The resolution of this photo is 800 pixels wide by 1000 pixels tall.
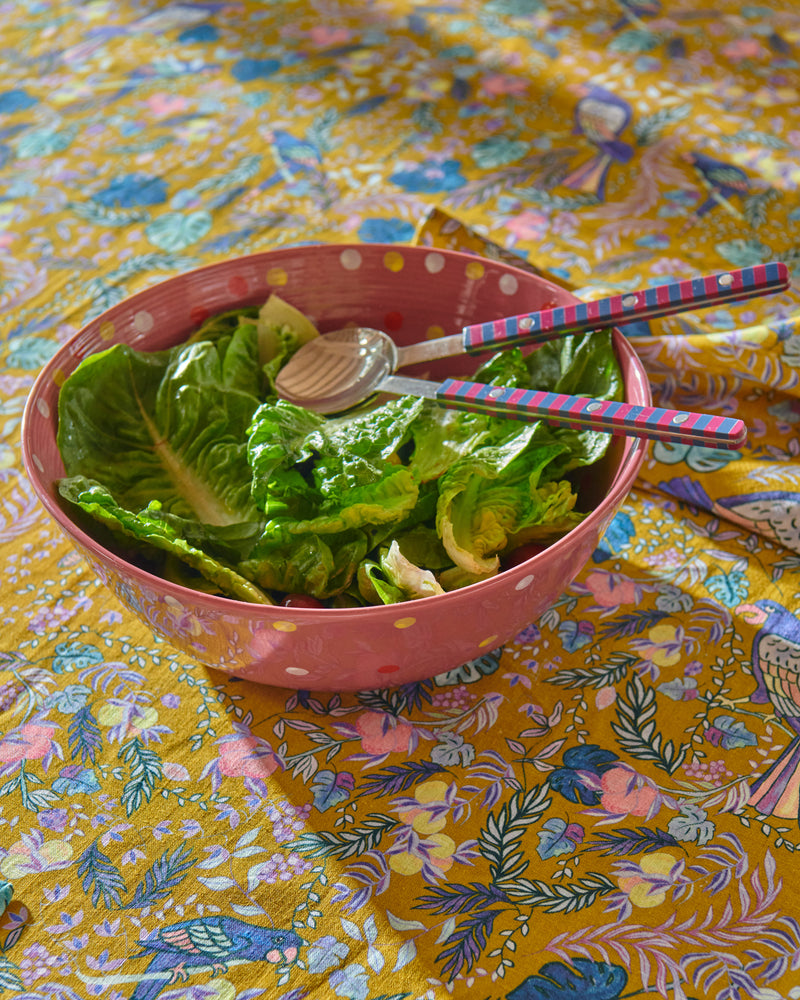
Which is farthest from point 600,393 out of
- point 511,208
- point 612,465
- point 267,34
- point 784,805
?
point 267,34

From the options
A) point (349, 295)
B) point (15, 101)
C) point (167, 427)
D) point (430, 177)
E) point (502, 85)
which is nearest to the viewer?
point (167, 427)

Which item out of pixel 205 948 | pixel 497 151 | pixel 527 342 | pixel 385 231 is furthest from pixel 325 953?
pixel 497 151

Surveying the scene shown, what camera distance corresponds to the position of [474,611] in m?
0.80

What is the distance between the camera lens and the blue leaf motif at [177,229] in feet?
5.42

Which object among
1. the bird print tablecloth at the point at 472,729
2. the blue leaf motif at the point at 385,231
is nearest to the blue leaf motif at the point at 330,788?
the bird print tablecloth at the point at 472,729

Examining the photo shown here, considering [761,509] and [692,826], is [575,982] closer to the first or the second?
[692,826]

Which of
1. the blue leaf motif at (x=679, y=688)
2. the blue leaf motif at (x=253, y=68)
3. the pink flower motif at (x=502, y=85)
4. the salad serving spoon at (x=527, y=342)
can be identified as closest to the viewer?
the salad serving spoon at (x=527, y=342)

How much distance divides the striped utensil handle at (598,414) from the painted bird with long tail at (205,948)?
52cm

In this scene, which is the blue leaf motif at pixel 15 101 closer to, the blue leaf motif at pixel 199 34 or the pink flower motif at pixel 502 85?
the blue leaf motif at pixel 199 34

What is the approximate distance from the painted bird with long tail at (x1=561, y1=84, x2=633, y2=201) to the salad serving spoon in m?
0.75

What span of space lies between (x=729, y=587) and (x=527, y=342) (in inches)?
14.3

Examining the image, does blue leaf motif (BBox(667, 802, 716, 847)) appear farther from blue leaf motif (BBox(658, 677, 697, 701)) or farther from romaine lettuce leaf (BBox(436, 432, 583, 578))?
romaine lettuce leaf (BBox(436, 432, 583, 578))

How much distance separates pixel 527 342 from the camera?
1.01m

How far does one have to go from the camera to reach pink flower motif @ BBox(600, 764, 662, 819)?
0.85 m
